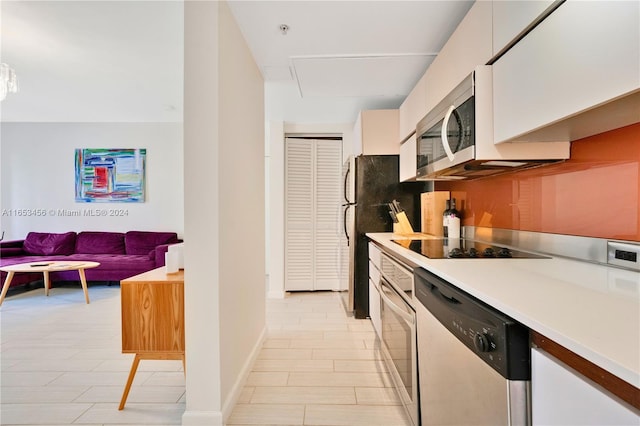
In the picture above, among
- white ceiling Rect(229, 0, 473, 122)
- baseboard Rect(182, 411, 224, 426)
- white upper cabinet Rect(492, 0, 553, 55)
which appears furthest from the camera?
white ceiling Rect(229, 0, 473, 122)

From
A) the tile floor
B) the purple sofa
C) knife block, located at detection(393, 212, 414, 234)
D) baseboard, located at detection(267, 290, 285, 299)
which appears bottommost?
the tile floor

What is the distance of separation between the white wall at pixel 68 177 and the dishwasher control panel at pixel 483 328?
486 centimetres

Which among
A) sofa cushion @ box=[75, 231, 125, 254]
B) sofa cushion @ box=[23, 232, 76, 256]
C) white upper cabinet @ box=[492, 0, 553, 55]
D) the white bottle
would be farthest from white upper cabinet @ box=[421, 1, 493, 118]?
sofa cushion @ box=[23, 232, 76, 256]

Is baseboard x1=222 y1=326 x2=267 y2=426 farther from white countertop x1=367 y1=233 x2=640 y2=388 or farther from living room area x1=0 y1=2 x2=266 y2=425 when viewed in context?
white countertop x1=367 y1=233 x2=640 y2=388

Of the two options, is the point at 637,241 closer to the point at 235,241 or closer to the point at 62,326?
the point at 235,241

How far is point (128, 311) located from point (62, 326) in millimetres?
2142

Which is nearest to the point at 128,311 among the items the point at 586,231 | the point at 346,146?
the point at 586,231

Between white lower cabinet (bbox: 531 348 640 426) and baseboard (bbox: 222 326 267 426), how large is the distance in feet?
4.92

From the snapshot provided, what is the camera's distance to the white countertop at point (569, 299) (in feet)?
1.70

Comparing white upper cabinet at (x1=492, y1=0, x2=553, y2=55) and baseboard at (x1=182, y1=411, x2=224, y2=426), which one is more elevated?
white upper cabinet at (x1=492, y1=0, x2=553, y2=55)

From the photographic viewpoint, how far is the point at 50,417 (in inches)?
68.8

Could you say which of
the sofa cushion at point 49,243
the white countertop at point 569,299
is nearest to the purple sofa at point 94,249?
the sofa cushion at point 49,243

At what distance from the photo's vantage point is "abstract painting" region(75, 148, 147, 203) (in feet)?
16.9

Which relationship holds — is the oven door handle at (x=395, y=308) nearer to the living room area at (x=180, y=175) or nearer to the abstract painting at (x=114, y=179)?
the living room area at (x=180, y=175)
